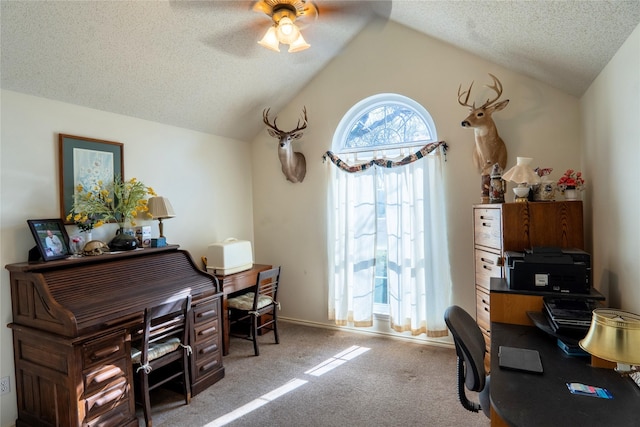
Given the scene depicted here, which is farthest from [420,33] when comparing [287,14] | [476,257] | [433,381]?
[433,381]

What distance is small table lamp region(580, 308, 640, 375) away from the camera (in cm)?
113

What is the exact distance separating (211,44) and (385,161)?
6.58 feet

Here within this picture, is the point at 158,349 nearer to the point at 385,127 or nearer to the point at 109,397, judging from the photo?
the point at 109,397

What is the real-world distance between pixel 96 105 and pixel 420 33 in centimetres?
316

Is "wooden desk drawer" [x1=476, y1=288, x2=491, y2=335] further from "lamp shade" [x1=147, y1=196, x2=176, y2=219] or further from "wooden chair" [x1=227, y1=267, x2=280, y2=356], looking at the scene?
"lamp shade" [x1=147, y1=196, x2=176, y2=219]

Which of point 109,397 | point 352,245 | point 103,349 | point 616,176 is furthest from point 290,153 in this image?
point 616,176

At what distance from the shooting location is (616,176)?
197 cm

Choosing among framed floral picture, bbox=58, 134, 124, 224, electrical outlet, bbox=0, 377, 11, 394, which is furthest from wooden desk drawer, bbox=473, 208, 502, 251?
electrical outlet, bbox=0, 377, 11, 394

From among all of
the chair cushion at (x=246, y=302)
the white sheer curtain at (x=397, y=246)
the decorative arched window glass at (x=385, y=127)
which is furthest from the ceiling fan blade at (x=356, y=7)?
the chair cushion at (x=246, y=302)

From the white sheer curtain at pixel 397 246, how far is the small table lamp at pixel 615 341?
7.13ft

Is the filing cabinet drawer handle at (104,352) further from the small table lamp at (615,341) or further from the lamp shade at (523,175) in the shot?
the lamp shade at (523,175)

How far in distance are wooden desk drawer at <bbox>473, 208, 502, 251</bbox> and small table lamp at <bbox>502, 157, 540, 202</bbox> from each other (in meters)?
0.20

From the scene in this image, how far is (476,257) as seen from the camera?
298 centimetres

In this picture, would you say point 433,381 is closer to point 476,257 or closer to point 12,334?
point 476,257
